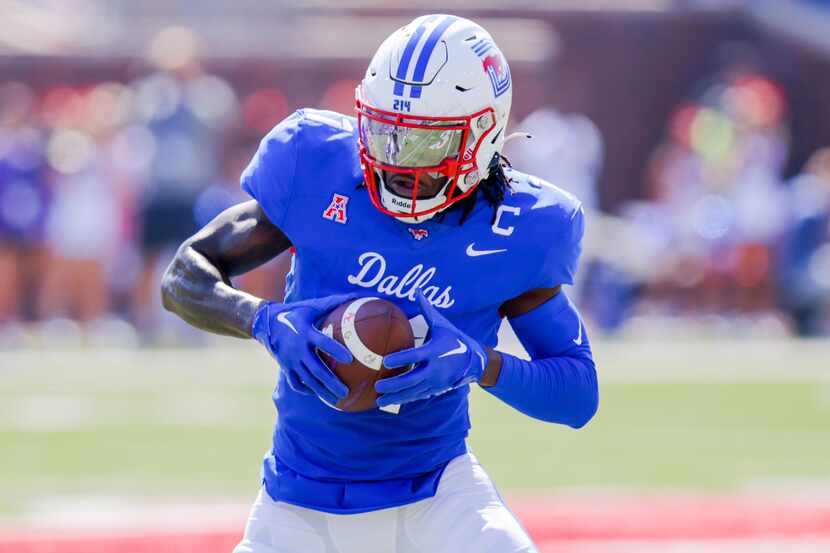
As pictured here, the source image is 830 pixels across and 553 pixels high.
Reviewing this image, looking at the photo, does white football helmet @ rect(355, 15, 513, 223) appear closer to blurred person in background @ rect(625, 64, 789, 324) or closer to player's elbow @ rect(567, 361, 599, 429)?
player's elbow @ rect(567, 361, 599, 429)

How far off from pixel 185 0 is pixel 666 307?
6.16m

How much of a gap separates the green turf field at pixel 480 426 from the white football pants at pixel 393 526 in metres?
3.46

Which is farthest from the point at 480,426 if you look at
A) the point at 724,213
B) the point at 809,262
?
the point at 724,213

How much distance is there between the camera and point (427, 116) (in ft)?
11.5

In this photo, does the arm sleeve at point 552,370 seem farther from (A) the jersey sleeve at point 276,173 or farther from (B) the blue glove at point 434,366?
(A) the jersey sleeve at point 276,173

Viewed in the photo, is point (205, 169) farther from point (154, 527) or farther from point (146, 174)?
point (154, 527)

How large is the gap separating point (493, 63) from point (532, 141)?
8777 mm

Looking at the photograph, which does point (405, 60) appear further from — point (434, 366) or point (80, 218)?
point (80, 218)

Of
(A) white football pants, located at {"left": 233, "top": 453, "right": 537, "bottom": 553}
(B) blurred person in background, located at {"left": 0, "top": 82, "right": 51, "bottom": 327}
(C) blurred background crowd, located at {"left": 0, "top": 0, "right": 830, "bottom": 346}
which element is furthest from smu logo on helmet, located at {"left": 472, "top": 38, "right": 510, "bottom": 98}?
(B) blurred person in background, located at {"left": 0, "top": 82, "right": 51, "bottom": 327}

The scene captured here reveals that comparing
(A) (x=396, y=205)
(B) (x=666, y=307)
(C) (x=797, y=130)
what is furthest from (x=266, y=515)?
(C) (x=797, y=130)

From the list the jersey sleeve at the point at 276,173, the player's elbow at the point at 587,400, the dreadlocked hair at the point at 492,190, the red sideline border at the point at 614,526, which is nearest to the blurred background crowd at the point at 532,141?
the red sideline border at the point at 614,526

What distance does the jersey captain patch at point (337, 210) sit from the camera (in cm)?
360

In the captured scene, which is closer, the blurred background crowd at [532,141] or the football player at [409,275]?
the football player at [409,275]

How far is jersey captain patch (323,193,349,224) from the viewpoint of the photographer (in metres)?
3.60
